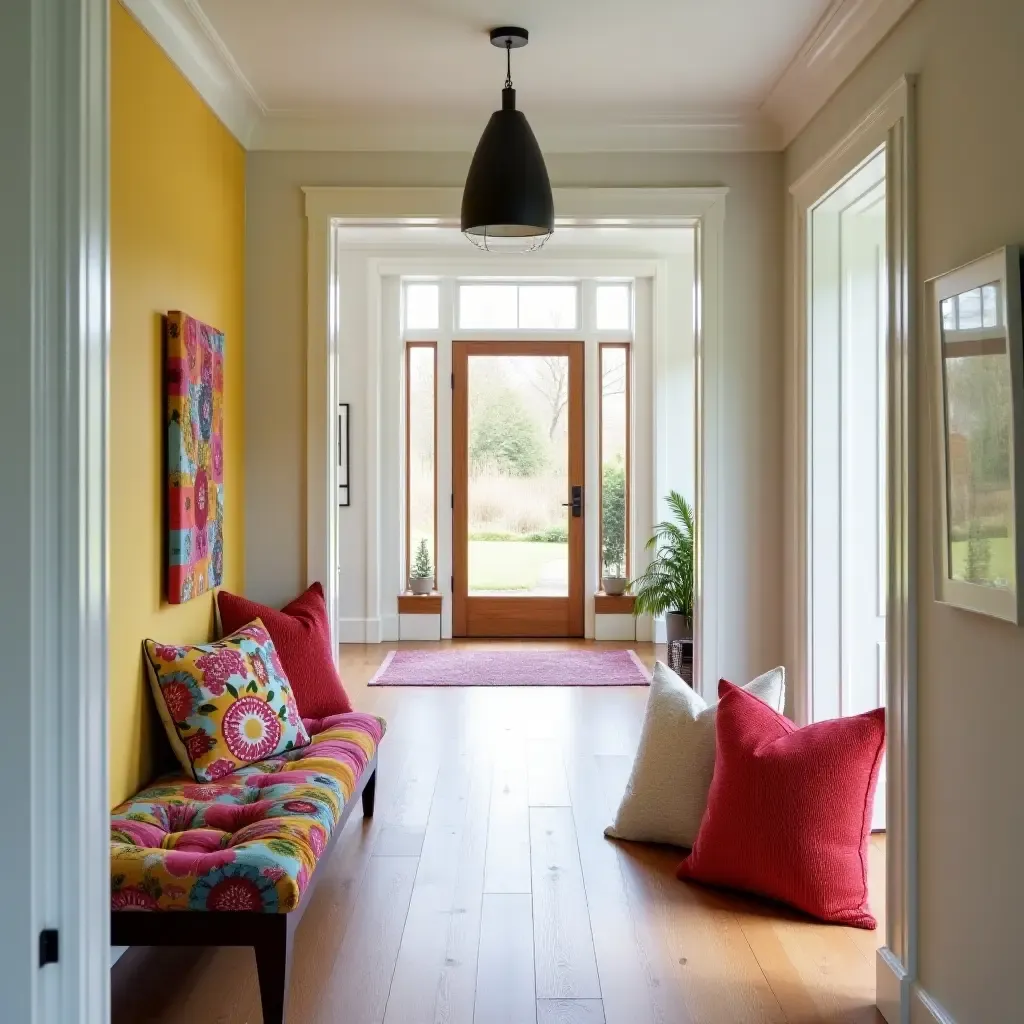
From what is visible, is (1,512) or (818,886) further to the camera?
(818,886)

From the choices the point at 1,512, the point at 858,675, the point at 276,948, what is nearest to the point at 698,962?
the point at 276,948

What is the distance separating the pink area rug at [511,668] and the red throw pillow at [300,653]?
2445 mm

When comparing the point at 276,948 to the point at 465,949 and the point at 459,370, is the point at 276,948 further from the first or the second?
the point at 459,370

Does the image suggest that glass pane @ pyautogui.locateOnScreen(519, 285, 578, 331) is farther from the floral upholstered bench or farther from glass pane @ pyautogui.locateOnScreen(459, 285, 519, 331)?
the floral upholstered bench

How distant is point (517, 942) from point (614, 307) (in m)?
5.92

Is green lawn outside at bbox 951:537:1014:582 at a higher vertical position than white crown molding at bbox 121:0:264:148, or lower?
lower

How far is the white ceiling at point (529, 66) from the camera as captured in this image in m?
3.39

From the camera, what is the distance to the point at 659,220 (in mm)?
4496

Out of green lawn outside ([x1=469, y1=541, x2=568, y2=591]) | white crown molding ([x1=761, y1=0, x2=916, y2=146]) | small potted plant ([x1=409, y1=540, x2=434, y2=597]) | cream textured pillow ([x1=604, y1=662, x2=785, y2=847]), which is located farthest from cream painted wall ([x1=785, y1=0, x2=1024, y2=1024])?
small potted plant ([x1=409, y1=540, x2=434, y2=597])

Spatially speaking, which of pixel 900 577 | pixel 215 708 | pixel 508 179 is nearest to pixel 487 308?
pixel 508 179

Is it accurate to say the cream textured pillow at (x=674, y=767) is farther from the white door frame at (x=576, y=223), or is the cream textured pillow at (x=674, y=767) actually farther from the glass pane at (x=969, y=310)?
the glass pane at (x=969, y=310)

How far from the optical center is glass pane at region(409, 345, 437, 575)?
8172 millimetres

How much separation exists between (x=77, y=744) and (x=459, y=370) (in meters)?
6.79

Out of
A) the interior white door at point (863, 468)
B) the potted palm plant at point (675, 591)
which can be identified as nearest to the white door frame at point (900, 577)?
the interior white door at point (863, 468)
